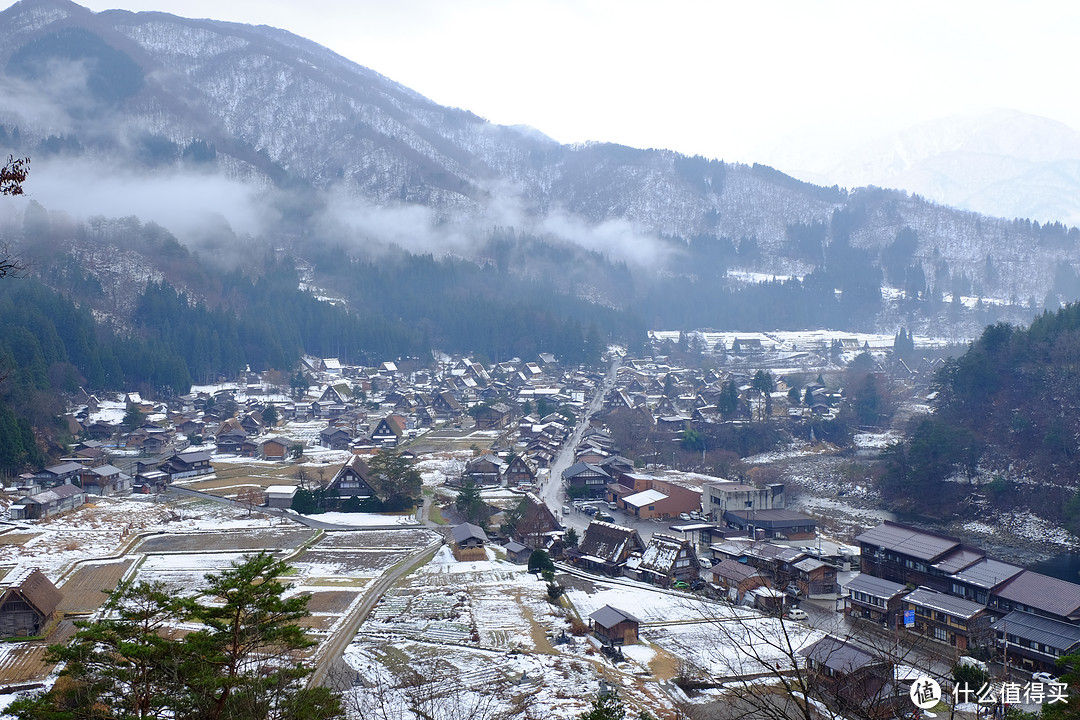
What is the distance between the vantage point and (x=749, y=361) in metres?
73.8

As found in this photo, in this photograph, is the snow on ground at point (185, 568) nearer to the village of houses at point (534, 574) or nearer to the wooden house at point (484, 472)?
the village of houses at point (534, 574)

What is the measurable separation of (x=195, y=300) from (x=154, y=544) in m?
57.7

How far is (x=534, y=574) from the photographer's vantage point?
70.5 feet

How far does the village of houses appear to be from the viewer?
14.4 metres

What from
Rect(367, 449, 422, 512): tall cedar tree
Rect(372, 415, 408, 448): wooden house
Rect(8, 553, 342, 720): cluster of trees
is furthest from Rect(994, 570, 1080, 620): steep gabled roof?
Rect(372, 415, 408, 448): wooden house

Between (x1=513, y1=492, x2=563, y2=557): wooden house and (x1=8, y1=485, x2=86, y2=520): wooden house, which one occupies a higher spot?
(x1=513, y1=492, x2=563, y2=557): wooden house

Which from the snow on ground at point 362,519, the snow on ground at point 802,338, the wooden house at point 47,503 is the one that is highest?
the snow on ground at point 802,338

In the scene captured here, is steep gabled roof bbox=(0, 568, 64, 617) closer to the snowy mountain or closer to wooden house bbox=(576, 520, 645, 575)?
wooden house bbox=(576, 520, 645, 575)

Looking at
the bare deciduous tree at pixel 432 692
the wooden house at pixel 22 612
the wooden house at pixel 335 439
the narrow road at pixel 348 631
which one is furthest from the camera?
the wooden house at pixel 335 439

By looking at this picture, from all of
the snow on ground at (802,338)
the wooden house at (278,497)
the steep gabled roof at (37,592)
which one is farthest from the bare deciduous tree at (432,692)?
the snow on ground at (802,338)

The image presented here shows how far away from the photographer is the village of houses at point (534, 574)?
14.4m

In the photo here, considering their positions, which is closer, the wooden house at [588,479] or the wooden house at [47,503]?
the wooden house at [47,503]

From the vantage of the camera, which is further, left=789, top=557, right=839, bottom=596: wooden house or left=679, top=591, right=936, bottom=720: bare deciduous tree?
left=789, top=557, right=839, bottom=596: wooden house

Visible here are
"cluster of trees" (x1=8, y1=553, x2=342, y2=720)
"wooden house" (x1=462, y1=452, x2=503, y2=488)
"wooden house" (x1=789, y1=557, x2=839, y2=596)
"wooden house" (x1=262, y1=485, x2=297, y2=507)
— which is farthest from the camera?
"wooden house" (x1=462, y1=452, x2=503, y2=488)
